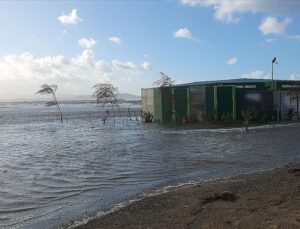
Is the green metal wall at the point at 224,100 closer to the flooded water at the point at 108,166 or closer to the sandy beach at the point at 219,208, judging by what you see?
the flooded water at the point at 108,166

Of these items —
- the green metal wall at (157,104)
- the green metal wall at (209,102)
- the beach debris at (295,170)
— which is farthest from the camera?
the green metal wall at (157,104)

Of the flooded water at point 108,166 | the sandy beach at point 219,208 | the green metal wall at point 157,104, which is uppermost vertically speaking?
the green metal wall at point 157,104

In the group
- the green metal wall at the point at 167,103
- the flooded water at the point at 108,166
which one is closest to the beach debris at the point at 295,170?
the flooded water at the point at 108,166

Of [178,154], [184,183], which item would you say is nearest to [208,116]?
[178,154]

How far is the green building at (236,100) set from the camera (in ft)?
113

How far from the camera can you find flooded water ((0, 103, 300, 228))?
10.5 meters

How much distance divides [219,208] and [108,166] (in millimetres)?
7945

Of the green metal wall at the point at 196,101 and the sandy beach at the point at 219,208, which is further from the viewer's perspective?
the green metal wall at the point at 196,101

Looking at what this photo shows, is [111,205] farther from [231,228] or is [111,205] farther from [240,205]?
[231,228]

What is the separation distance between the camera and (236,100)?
34375mm

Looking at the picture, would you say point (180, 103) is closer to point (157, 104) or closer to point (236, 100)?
point (157, 104)

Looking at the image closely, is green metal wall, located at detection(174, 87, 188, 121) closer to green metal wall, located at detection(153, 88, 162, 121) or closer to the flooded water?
green metal wall, located at detection(153, 88, 162, 121)

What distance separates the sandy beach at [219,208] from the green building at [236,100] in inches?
916

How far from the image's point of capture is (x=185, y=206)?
9062 millimetres
